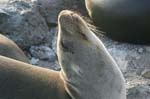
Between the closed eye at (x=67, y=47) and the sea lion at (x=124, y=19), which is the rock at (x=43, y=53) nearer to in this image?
the sea lion at (x=124, y=19)

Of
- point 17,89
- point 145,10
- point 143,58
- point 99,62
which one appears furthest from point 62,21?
point 145,10

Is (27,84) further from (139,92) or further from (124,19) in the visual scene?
(124,19)

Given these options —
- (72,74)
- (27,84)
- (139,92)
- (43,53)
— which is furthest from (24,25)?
(72,74)

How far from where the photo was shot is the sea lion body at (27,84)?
269cm

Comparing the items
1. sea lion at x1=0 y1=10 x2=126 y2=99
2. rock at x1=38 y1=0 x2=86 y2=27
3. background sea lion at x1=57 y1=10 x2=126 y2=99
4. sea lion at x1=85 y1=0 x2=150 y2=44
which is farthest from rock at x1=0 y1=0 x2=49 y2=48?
background sea lion at x1=57 y1=10 x2=126 y2=99

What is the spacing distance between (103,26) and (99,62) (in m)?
2.37

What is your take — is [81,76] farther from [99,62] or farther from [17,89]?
[17,89]

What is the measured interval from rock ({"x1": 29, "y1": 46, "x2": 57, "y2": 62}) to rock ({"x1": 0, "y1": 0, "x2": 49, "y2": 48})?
7 cm

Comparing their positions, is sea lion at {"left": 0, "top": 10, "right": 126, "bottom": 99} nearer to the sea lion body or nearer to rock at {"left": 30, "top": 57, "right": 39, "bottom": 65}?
the sea lion body

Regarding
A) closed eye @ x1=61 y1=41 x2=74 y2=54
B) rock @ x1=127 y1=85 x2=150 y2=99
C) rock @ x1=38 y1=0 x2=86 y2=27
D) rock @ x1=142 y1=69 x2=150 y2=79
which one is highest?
closed eye @ x1=61 y1=41 x2=74 y2=54

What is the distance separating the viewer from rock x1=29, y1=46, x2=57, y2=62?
4488 mm

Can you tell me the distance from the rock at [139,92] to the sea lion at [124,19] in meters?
0.99

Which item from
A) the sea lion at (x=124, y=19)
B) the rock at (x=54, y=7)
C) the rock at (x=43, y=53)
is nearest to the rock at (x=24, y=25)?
the rock at (x=43, y=53)

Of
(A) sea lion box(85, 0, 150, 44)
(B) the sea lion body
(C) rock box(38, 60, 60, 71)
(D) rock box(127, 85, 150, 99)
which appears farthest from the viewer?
(A) sea lion box(85, 0, 150, 44)
